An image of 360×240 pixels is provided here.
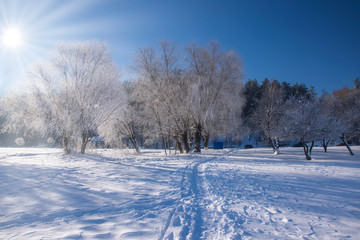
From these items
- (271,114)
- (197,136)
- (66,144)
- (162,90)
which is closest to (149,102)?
(162,90)

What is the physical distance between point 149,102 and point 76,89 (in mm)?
6186

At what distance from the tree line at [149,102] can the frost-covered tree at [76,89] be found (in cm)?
6

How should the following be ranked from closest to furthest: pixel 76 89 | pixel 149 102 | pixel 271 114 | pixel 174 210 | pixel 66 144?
pixel 174 210, pixel 76 89, pixel 66 144, pixel 149 102, pixel 271 114

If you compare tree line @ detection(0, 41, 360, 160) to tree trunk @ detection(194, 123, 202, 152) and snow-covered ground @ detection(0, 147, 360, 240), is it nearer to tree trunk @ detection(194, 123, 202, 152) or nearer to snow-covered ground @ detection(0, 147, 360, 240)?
tree trunk @ detection(194, 123, 202, 152)

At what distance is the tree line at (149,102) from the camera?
13430 mm

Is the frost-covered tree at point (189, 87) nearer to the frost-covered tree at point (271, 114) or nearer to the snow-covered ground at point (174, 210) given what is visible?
the frost-covered tree at point (271, 114)

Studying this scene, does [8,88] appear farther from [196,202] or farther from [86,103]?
[196,202]

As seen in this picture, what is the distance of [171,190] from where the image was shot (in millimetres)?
5152

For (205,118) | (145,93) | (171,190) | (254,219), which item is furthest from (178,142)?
(254,219)

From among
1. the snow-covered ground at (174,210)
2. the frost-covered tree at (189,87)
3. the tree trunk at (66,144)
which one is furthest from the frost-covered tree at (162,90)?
the snow-covered ground at (174,210)

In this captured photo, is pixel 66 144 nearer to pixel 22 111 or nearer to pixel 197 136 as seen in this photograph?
pixel 22 111

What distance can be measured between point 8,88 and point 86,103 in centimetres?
675

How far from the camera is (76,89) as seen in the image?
13586 millimetres

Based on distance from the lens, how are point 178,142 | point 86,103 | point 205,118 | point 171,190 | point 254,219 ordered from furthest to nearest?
point 178,142
point 205,118
point 86,103
point 171,190
point 254,219
